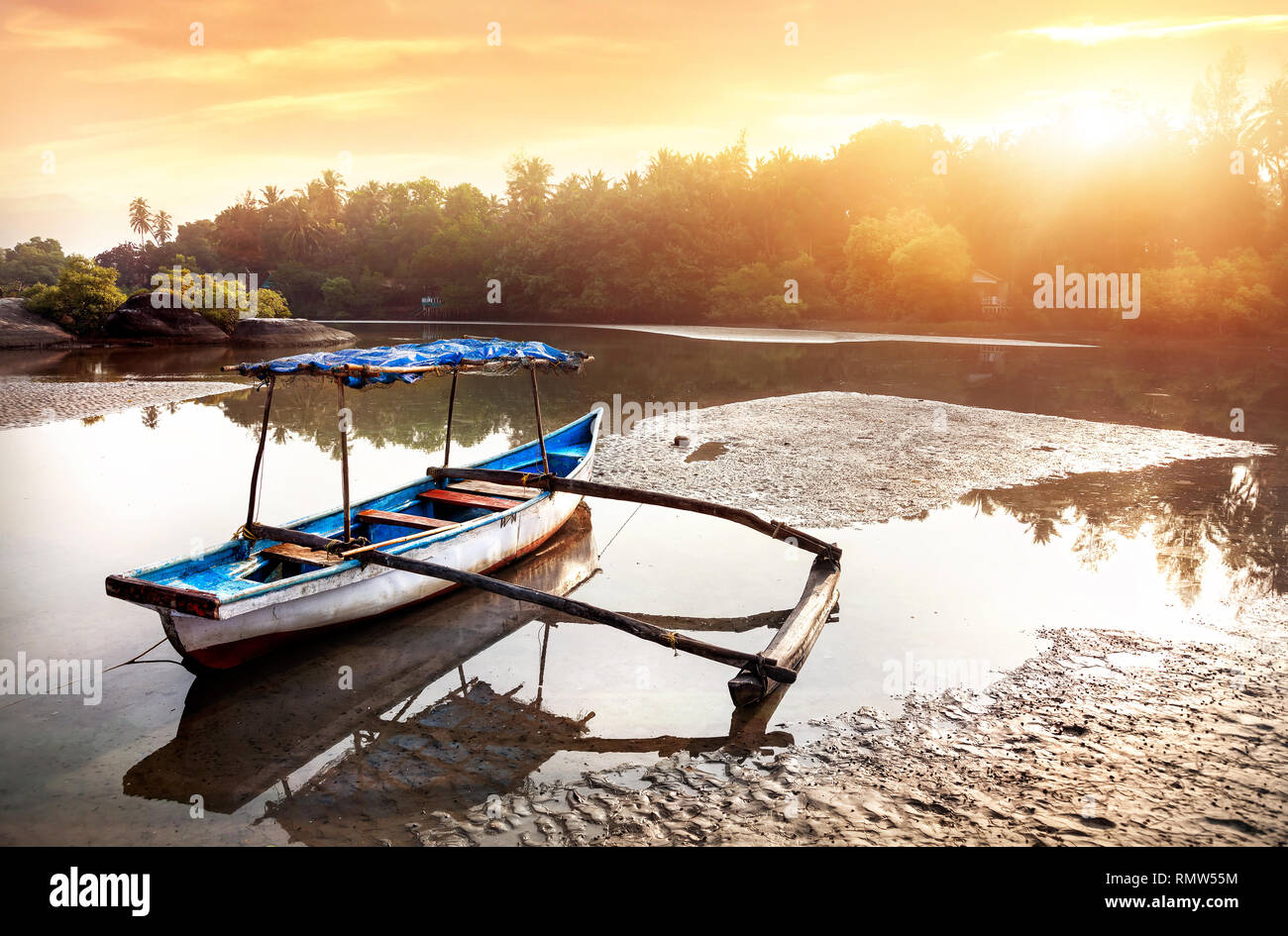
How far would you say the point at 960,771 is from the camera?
5434 mm

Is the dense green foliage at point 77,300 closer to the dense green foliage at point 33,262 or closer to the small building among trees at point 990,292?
the dense green foliage at point 33,262

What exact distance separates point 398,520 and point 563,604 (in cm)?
271

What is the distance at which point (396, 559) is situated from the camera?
296 inches

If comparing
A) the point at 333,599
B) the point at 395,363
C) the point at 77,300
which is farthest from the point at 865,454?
the point at 77,300

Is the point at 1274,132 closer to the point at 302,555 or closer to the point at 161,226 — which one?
the point at 302,555

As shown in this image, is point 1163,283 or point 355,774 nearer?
point 355,774

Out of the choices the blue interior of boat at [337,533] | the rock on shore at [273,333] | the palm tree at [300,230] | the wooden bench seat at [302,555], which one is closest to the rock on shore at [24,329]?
the rock on shore at [273,333]

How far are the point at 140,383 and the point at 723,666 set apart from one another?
79.1 feet

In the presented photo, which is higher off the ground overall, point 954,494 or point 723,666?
point 954,494

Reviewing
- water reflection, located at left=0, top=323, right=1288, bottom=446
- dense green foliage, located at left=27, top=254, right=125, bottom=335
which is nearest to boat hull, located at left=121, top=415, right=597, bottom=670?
water reflection, located at left=0, top=323, right=1288, bottom=446

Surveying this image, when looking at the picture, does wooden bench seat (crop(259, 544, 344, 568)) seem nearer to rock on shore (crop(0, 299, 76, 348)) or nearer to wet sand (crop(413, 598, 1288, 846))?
wet sand (crop(413, 598, 1288, 846))
